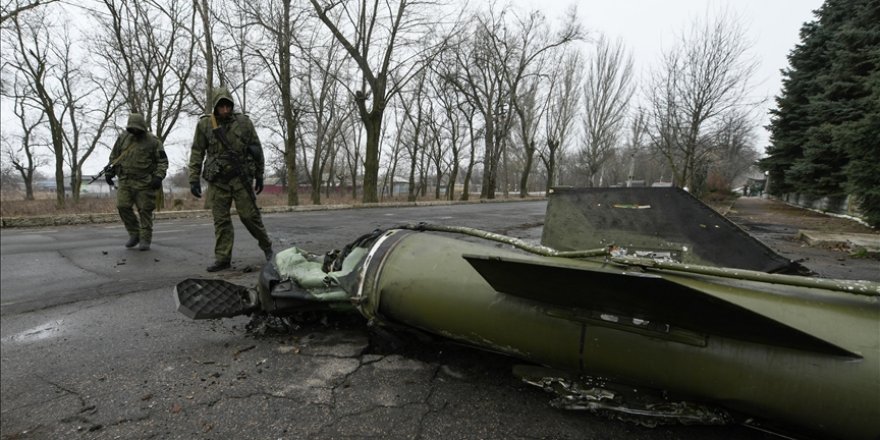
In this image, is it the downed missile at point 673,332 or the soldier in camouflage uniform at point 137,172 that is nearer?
the downed missile at point 673,332

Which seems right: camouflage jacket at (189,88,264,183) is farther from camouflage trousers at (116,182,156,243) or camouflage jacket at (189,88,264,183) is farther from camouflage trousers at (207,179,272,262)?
camouflage trousers at (116,182,156,243)

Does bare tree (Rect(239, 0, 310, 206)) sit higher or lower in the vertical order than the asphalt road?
higher

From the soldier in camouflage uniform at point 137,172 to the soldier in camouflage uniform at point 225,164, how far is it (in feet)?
5.03

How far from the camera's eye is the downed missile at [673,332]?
3.63 ft

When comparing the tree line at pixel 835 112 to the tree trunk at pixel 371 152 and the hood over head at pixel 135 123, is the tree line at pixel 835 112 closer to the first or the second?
the hood over head at pixel 135 123

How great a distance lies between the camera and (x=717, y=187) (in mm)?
23922

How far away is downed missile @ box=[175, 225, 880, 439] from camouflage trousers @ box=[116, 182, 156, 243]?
4715 millimetres

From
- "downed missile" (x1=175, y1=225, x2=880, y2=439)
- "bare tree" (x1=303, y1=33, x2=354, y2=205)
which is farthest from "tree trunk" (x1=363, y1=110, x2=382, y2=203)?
"downed missile" (x1=175, y1=225, x2=880, y2=439)

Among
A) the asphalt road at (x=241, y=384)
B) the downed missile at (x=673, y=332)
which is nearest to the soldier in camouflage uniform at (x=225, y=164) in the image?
the asphalt road at (x=241, y=384)

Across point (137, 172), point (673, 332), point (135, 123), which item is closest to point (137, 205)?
point (137, 172)

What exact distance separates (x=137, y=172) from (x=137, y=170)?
2 cm

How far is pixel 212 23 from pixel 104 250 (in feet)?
42.3

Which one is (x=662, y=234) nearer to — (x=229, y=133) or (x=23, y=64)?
(x=229, y=133)

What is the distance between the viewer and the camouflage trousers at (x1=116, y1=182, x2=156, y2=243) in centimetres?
487
